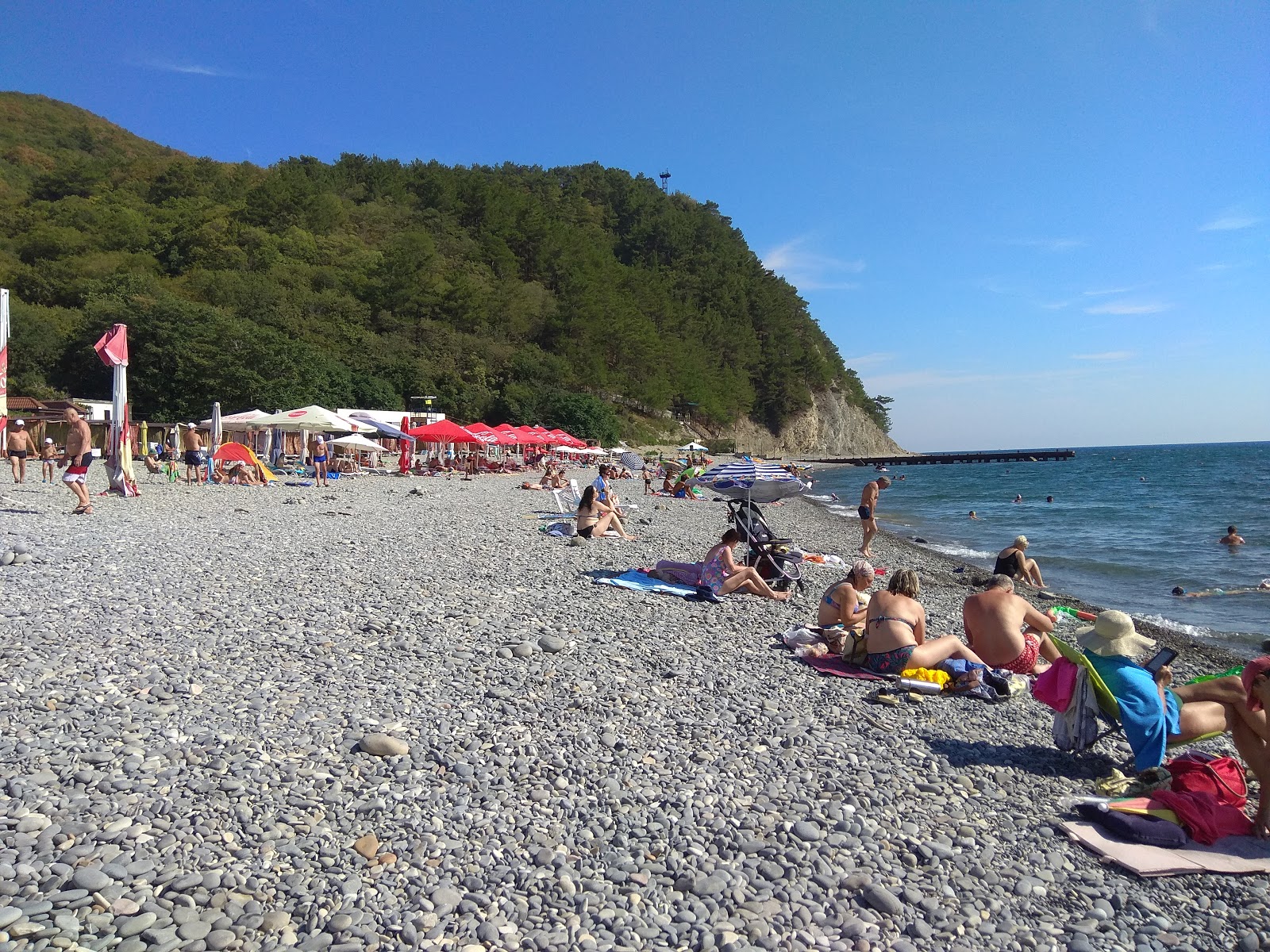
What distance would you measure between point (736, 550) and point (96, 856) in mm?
7979

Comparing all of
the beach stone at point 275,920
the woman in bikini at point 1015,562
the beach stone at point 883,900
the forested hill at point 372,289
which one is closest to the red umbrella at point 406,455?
the forested hill at point 372,289

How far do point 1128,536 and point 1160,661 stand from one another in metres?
21.7

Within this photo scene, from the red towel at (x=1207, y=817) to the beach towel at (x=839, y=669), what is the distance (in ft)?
7.79

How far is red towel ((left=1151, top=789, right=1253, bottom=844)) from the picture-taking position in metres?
3.84

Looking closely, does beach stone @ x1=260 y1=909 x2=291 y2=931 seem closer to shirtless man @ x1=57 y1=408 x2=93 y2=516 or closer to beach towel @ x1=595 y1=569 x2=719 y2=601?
beach towel @ x1=595 y1=569 x2=719 y2=601

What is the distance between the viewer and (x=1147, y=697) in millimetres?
4449

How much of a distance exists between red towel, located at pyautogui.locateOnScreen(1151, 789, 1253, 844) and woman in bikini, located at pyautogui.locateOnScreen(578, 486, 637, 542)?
9924 mm

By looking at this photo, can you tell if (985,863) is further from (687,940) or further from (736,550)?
(736,550)

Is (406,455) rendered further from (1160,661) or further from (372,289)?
(1160,661)

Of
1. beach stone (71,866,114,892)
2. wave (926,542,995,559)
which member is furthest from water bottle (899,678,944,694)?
wave (926,542,995,559)

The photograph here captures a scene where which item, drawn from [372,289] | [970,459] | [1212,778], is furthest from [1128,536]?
[970,459]

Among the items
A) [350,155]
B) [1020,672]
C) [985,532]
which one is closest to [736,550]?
[1020,672]

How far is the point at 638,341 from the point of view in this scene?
250ft

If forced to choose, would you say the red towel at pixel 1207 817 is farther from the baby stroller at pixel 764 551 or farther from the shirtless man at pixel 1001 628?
the baby stroller at pixel 764 551
